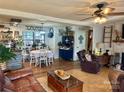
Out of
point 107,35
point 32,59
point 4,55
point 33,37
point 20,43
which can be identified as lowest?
point 32,59

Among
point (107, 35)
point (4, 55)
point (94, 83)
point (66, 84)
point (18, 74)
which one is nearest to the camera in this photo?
point (66, 84)

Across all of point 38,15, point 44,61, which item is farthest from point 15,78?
point 44,61

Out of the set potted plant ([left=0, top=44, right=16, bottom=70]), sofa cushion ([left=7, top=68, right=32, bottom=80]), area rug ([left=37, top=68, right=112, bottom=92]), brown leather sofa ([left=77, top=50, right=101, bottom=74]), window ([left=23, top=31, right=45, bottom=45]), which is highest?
window ([left=23, top=31, right=45, bottom=45])

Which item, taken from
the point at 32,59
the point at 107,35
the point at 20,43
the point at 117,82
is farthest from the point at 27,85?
the point at 20,43

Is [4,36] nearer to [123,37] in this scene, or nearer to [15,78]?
[15,78]

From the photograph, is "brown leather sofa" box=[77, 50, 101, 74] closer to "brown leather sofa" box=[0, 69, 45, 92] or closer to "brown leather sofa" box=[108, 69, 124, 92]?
"brown leather sofa" box=[108, 69, 124, 92]

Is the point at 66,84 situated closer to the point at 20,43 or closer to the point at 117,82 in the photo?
the point at 117,82

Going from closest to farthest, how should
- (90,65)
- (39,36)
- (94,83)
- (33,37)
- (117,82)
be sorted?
(117,82)
(94,83)
(90,65)
(33,37)
(39,36)

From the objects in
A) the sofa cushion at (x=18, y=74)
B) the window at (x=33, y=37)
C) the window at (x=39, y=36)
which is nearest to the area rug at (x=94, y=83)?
the sofa cushion at (x=18, y=74)

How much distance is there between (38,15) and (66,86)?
263 centimetres

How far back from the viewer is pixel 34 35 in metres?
9.88

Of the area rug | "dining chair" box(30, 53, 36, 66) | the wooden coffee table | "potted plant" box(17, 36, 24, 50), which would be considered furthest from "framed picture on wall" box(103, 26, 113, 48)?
"potted plant" box(17, 36, 24, 50)

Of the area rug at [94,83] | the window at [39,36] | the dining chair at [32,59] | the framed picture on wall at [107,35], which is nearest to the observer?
the area rug at [94,83]

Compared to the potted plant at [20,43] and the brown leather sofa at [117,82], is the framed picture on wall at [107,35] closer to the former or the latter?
the brown leather sofa at [117,82]
